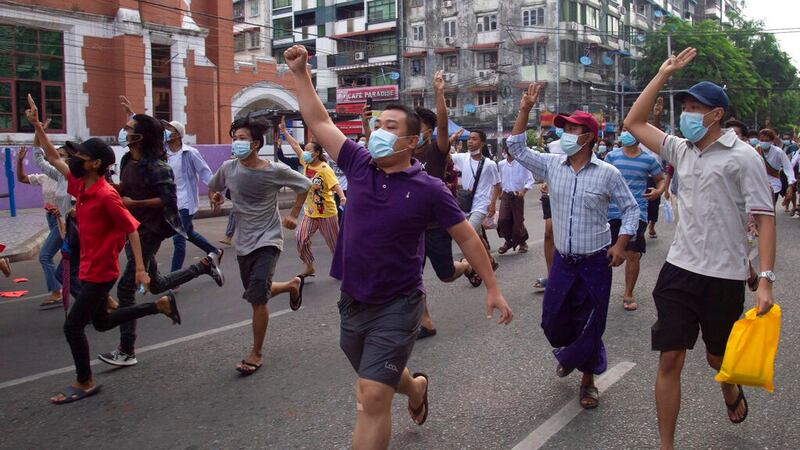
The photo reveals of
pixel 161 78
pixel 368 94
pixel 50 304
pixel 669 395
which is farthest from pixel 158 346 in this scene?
pixel 368 94

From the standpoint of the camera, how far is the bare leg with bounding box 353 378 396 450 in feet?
9.71

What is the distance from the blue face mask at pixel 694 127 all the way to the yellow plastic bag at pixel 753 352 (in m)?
0.97

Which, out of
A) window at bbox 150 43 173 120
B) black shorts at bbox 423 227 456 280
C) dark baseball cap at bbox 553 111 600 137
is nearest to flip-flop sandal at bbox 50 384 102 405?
black shorts at bbox 423 227 456 280

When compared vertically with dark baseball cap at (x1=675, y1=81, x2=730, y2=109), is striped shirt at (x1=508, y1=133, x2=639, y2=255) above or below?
below

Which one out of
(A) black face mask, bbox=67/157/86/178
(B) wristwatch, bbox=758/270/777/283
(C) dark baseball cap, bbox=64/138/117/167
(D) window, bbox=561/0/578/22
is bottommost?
(B) wristwatch, bbox=758/270/777/283

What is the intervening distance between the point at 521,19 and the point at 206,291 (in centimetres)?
4589

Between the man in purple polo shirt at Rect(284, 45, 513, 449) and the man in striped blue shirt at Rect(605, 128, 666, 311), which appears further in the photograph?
the man in striped blue shirt at Rect(605, 128, 666, 311)

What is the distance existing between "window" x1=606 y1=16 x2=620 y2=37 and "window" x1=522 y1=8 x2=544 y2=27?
25.7 ft

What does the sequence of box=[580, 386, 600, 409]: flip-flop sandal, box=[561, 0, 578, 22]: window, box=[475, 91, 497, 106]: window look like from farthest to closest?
box=[475, 91, 497, 106]: window, box=[561, 0, 578, 22]: window, box=[580, 386, 600, 409]: flip-flop sandal

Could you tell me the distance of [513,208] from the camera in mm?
10898

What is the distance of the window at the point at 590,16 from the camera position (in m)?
A: 51.2

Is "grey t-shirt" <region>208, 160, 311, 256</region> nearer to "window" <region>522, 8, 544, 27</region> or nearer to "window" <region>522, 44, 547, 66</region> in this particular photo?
"window" <region>522, 44, 547, 66</region>

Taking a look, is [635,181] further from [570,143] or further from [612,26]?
[612,26]

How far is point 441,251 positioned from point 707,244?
2.67 meters
